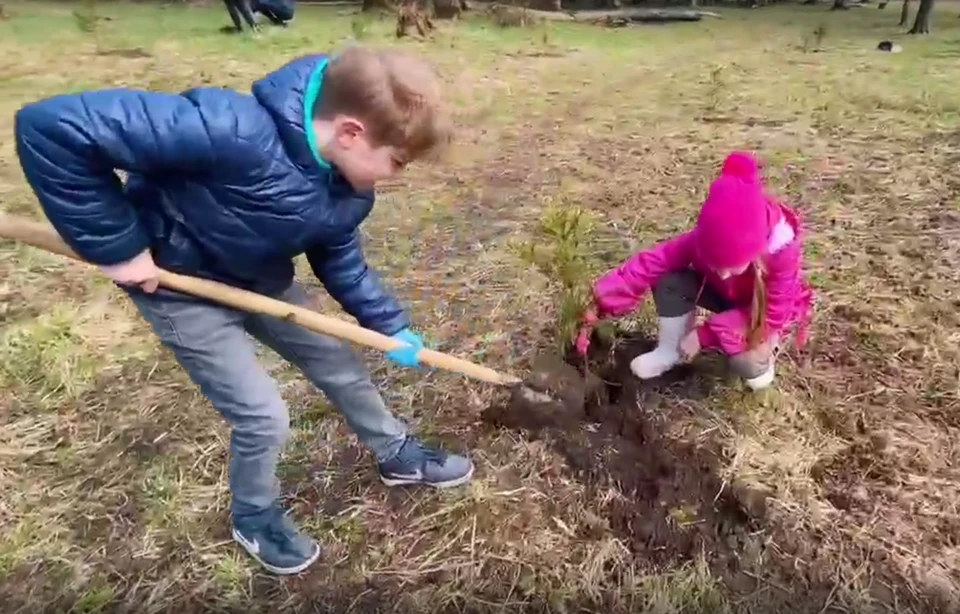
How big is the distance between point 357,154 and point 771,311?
154cm

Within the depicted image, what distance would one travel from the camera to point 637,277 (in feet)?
9.48

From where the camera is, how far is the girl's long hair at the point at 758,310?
2.66 m

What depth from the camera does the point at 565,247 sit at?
2842 mm

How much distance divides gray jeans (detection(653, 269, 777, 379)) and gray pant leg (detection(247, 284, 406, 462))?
991 mm

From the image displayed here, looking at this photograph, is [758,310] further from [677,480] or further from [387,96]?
[387,96]

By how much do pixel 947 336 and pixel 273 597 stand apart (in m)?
2.61

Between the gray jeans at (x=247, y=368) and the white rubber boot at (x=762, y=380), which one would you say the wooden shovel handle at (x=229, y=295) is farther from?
the white rubber boot at (x=762, y=380)

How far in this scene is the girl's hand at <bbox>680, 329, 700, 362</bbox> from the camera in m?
2.90

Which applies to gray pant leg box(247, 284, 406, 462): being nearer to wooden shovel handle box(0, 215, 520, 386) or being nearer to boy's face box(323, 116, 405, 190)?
wooden shovel handle box(0, 215, 520, 386)

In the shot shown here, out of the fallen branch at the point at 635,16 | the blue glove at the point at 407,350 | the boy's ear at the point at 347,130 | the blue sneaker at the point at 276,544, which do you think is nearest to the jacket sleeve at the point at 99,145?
the boy's ear at the point at 347,130

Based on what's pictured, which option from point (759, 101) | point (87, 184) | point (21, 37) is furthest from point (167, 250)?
A: point (21, 37)

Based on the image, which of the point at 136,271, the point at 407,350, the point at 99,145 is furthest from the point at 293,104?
the point at 407,350

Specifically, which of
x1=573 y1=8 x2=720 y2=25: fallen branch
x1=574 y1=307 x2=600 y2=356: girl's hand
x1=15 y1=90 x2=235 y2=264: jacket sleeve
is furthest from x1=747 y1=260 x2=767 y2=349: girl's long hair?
x1=573 y1=8 x2=720 y2=25: fallen branch

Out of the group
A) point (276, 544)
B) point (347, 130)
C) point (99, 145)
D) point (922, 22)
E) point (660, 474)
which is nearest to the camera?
point (99, 145)
